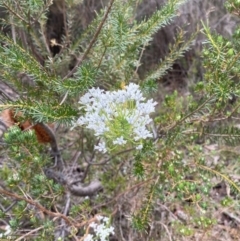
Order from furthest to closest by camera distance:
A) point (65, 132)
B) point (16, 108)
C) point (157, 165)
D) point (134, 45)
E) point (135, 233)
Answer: point (65, 132) < point (135, 233) < point (157, 165) < point (134, 45) < point (16, 108)

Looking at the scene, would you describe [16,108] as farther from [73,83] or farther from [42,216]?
[42,216]

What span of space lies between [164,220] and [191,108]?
2.23 feet

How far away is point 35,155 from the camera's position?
1104mm

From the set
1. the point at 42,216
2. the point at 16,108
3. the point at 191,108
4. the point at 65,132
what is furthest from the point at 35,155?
the point at 65,132

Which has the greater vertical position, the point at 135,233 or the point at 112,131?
the point at 112,131

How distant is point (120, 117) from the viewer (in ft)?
3.25

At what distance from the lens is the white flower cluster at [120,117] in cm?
100

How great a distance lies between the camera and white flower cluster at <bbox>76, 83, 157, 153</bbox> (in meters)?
1.00

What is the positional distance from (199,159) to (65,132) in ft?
2.97

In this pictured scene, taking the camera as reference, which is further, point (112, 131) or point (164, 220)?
point (164, 220)

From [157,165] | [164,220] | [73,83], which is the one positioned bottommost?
[164,220]

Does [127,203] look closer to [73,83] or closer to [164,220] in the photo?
[164,220]

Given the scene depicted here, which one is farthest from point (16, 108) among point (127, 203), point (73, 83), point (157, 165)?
point (127, 203)

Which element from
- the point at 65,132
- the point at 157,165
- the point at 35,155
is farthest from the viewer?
the point at 65,132
